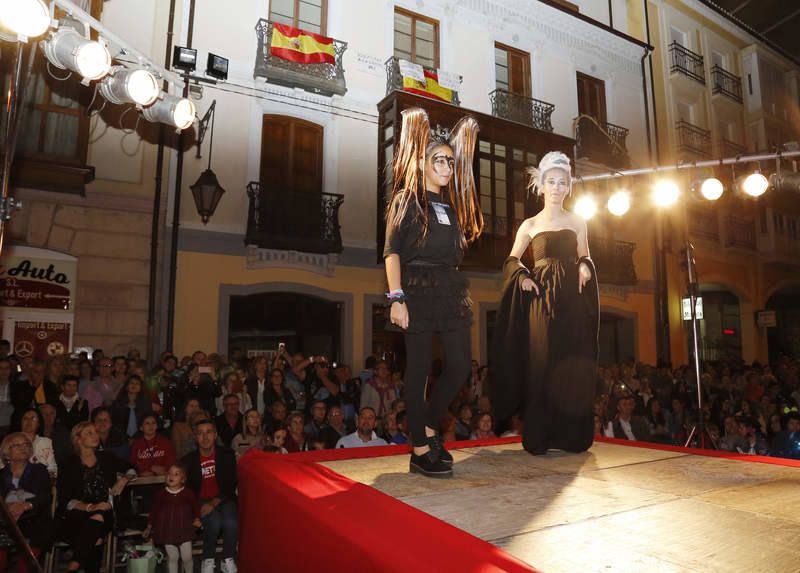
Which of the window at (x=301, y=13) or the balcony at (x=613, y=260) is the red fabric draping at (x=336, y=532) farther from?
the balcony at (x=613, y=260)

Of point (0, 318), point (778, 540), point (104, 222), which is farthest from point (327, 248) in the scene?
point (778, 540)

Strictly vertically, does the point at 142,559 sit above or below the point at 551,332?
below

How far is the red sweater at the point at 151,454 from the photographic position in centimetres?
529

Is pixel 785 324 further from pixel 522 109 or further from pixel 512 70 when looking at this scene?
pixel 512 70

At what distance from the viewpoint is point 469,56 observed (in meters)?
12.1

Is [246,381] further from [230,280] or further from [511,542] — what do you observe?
[511,542]

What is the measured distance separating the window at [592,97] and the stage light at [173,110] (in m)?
9.95

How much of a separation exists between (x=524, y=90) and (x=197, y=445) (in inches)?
430

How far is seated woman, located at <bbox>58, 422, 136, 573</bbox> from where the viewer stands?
169 inches

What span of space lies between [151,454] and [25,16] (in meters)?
3.88

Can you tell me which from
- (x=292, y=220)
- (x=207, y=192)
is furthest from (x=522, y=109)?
(x=207, y=192)

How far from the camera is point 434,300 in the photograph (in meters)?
2.79

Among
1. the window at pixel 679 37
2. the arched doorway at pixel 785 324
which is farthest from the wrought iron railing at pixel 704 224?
the window at pixel 679 37

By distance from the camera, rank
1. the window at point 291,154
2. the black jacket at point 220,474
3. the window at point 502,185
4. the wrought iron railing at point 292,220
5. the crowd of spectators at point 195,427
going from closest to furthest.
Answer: the crowd of spectators at point 195,427 → the black jacket at point 220,474 → the wrought iron railing at point 292,220 → the window at point 291,154 → the window at point 502,185
